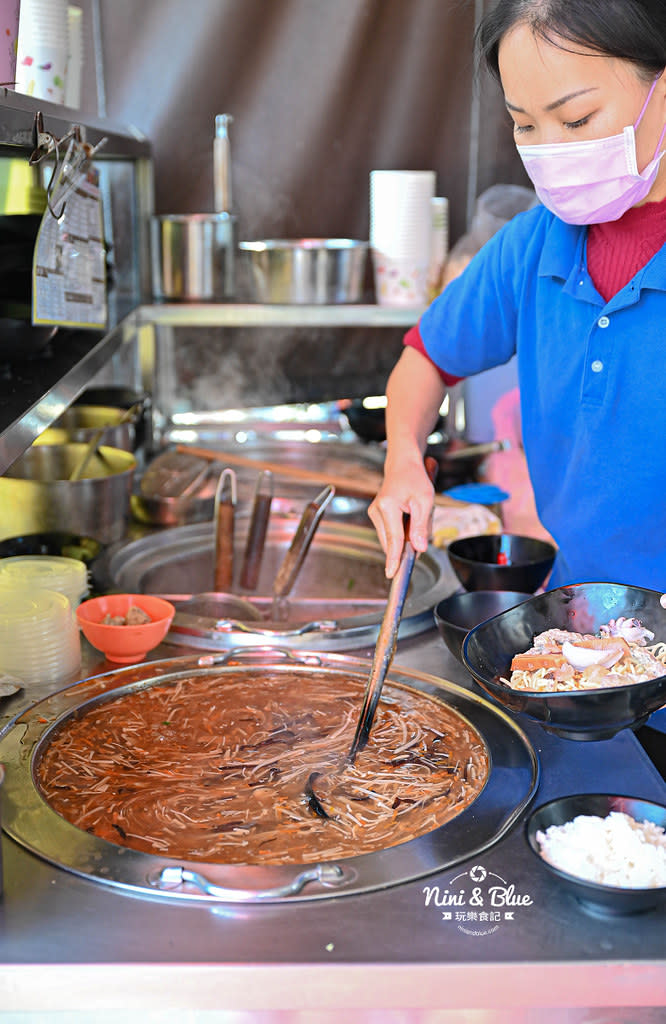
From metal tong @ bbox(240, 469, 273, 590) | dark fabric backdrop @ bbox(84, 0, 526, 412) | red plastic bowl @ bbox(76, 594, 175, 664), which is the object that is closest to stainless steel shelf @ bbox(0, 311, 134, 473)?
red plastic bowl @ bbox(76, 594, 175, 664)

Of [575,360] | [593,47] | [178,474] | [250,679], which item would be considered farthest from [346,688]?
[178,474]

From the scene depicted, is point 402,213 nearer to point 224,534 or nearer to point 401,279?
point 401,279

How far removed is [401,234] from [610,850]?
2.46 meters

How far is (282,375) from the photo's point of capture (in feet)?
13.0

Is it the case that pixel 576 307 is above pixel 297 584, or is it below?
above

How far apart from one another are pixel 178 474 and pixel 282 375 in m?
1.16

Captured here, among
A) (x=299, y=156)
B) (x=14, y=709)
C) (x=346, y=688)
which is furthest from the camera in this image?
(x=299, y=156)

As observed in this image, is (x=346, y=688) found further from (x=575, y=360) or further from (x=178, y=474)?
(x=178, y=474)

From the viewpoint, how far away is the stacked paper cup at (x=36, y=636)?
66.2 inches

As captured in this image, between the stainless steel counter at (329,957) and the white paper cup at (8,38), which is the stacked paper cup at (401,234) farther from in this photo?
the stainless steel counter at (329,957)

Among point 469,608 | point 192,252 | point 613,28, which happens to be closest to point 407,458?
point 469,608

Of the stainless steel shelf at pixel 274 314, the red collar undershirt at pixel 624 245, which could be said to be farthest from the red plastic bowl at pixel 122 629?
the stainless steel shelf at pixel 274 314

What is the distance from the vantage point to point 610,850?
1.18 meters

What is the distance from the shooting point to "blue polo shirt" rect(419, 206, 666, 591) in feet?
5.76
